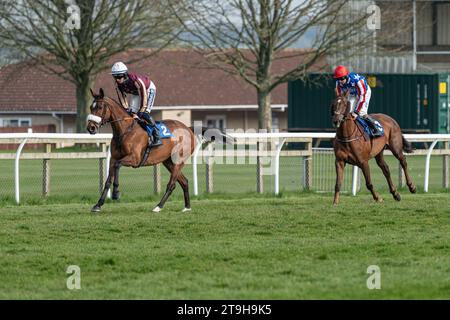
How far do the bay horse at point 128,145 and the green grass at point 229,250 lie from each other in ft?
1.38

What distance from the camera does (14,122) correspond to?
5322cm

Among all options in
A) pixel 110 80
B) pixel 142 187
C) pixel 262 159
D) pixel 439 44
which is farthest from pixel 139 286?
pixel 110 80

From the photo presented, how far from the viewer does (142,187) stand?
69.2ft

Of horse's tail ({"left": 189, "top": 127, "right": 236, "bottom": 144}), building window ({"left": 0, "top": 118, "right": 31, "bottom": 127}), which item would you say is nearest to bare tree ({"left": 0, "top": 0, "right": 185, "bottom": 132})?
building window ({"left": 0, "top": 118, "right": 31, "bottom": 127})

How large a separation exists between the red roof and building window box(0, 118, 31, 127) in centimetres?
56

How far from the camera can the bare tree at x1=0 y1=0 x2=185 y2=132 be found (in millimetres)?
35500

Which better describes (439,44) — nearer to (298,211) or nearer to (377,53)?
(377,53)

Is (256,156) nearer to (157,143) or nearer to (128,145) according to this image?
(157,143)

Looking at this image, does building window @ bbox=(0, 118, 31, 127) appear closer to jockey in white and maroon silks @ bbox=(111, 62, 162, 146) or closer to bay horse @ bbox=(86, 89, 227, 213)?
bay horse @ bbox=(86, 89, 227, 213)

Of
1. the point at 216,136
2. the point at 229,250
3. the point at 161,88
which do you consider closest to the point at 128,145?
the point at 216,136

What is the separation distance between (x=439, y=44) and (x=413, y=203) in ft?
91.4

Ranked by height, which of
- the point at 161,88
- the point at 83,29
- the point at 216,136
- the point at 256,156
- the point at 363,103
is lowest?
the point at 256,156

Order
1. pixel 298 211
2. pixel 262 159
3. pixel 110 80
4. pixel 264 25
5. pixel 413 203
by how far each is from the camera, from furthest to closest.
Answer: pixel 110 80 < pixel 264 25 < pixel 262 159 < pixel 413 203 < pixel 298 211

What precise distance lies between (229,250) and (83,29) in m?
25.9
